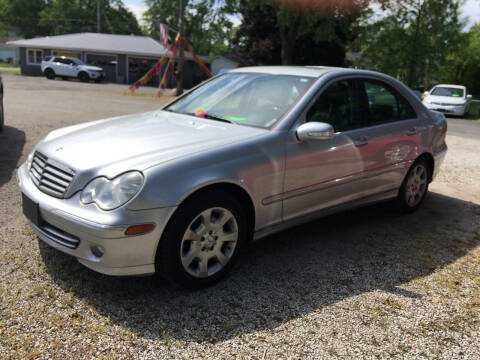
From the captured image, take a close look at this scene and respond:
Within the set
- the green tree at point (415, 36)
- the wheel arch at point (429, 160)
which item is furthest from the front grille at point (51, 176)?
the green tree at point (415, 36)

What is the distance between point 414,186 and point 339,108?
1687 mm

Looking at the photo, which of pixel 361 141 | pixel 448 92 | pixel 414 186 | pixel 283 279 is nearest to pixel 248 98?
pixel 361 141

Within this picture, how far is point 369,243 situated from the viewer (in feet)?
14.7

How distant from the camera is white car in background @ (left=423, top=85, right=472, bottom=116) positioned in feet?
65.9

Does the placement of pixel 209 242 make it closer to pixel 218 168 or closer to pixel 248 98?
pixel 218 168

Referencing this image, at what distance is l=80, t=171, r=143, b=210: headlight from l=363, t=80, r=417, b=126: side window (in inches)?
99.5

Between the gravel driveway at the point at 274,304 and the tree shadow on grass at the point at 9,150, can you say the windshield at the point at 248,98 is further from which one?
the tree shadow on grass at the point at 9,150

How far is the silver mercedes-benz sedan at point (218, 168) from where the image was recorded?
2.94 meters

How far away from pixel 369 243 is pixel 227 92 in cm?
204

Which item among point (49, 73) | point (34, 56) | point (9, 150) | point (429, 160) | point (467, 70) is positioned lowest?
point (9, 150)

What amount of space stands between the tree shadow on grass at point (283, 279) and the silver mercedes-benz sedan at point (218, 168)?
26cm

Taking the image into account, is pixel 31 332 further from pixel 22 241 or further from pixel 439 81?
pixel 439 81

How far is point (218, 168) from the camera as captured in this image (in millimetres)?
3207

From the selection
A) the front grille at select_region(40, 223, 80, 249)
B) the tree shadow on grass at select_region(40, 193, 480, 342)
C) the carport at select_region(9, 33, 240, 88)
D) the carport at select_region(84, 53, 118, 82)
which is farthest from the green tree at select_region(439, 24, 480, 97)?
the front grille at select_region(40, 223, 80, 249)
